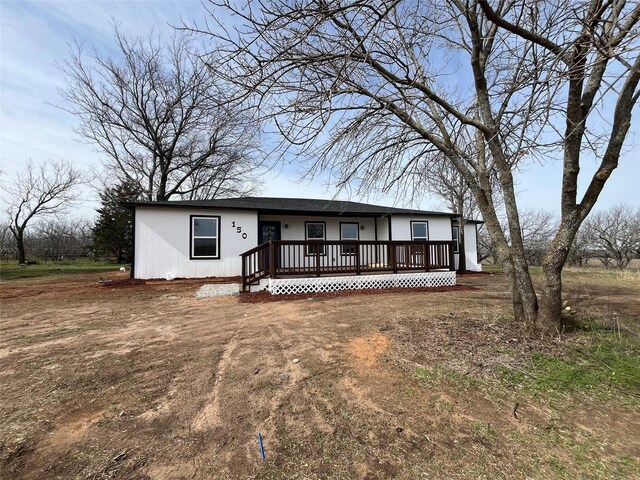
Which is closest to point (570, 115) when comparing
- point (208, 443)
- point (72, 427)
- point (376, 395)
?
point (376, 395)

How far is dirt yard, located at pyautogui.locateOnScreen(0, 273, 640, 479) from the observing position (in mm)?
1740

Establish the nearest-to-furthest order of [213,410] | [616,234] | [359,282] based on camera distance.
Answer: [213,410] → [359,282] → [616,234]

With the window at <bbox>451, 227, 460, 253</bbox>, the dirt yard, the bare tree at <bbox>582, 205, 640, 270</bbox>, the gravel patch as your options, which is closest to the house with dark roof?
the gravel patch

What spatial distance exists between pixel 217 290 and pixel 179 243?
11.1ft

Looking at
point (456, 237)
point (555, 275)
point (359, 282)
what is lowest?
point (359, 282)

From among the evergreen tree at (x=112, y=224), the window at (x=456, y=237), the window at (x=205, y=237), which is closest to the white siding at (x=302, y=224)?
the window at (x=205, y=237)

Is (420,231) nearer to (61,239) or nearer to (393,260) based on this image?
(393,260)

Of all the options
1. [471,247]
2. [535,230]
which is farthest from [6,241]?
[535,230]

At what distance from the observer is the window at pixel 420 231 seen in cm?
1403

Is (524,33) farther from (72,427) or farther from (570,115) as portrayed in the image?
(72,427)

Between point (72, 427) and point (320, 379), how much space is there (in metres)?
1.87

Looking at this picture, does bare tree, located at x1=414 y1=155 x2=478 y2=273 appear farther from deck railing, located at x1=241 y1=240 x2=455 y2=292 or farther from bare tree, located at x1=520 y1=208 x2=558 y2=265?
bare tree, located at x1=520 y1=208 x2=558 y2=265

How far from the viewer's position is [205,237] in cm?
1124

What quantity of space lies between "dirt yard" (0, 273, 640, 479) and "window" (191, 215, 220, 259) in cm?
680
